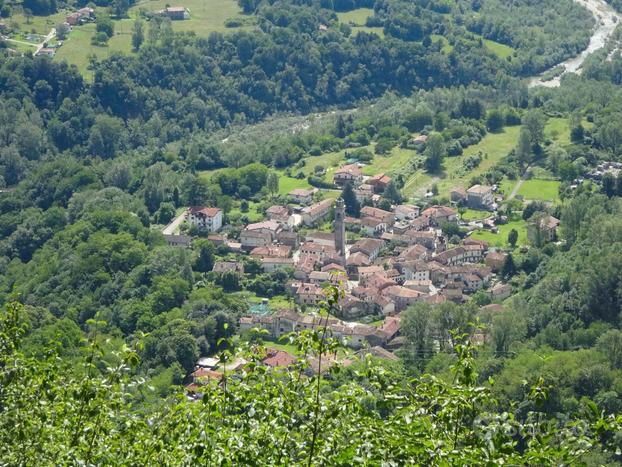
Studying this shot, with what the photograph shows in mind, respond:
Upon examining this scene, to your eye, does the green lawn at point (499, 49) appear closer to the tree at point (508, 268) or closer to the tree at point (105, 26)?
the tree at point (105, 26)

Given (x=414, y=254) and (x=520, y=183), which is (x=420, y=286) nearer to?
(x=414, y=254)

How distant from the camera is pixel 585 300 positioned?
129 ft

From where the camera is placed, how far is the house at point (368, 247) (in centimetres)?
4912

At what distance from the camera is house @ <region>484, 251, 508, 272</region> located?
47184mm

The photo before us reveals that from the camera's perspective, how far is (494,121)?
66688 millimetres

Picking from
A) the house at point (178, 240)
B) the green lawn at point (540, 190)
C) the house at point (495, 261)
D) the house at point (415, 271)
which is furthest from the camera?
the green lawn at point (540, 190)

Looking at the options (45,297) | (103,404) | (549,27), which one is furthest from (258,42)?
(103,404)

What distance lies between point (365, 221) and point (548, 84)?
106 feet

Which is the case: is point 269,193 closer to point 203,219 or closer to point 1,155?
point 203,219

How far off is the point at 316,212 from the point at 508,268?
11345 mm

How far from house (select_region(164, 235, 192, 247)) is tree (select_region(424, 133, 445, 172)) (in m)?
16.1

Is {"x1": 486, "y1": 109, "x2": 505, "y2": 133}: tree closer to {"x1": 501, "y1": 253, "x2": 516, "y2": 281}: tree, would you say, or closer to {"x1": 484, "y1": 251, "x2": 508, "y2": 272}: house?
{"x1": 484, "y1": 251, "x2": 508, "y2": 272}: house

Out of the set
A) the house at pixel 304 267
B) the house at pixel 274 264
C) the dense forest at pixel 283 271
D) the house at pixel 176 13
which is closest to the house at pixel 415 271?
the dense forest at pixel 283 271

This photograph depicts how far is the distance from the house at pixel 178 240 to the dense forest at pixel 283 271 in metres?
0.76
